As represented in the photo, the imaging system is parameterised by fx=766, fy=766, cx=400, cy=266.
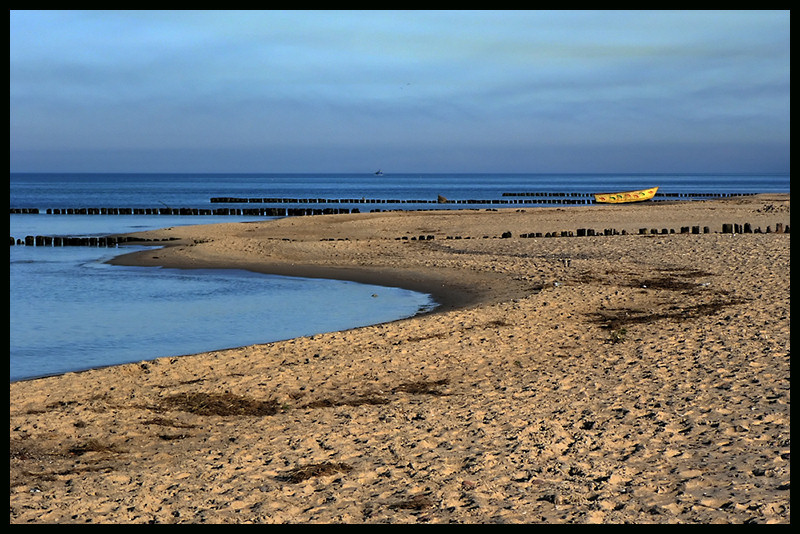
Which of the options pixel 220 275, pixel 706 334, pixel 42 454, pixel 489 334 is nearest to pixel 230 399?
pixel 42 454

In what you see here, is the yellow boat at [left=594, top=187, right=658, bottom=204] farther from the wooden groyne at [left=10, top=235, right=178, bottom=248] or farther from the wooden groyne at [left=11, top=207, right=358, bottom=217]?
the wooden groyne at [left=10, top=235, right=178, bottom=248]

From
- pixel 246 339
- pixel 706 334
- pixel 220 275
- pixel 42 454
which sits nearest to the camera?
pixel 42 454

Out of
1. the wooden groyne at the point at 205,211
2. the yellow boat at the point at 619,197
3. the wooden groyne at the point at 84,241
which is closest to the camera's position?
the wooden groyne at the point at 84,241

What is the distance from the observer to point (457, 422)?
8.19 metres

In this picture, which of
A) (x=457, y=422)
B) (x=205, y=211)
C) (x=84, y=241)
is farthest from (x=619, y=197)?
(x=457, y=422)

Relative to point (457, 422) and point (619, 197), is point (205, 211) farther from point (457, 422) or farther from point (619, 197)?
point (457, 422)

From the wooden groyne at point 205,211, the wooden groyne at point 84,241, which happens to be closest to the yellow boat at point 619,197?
the wooden groyne at point 205,211

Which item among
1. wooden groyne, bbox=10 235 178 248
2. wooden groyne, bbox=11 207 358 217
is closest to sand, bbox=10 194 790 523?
wooden groyne, bbox=10 235 178 248

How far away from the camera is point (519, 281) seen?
61.9 feet

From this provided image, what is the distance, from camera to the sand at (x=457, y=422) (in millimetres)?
6059

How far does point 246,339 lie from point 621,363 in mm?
7056

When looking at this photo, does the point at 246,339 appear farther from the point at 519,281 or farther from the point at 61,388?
the point at 519,281

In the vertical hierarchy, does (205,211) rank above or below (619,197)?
→ below

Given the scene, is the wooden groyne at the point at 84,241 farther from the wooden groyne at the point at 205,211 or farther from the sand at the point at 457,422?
the sand at the point at 457,422
